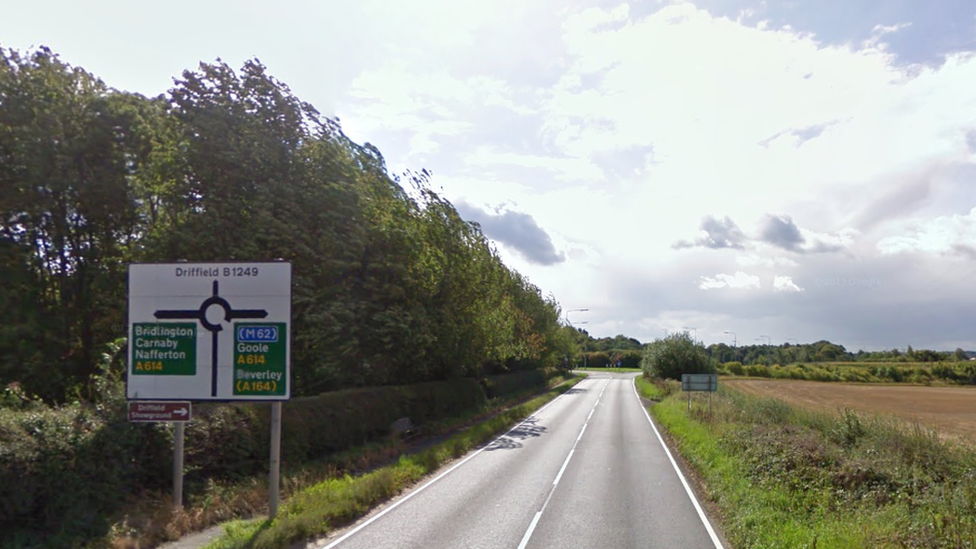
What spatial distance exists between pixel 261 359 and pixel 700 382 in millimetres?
26374

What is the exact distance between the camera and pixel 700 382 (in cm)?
3384

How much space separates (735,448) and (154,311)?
15.8 metres

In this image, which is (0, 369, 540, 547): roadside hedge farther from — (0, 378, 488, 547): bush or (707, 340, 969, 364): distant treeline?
(707, 340, 969, 364): distant treeline

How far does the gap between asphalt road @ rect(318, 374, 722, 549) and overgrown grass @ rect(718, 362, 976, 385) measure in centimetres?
8965

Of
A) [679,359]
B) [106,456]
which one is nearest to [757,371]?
[679,359]

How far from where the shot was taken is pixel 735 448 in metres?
19.4

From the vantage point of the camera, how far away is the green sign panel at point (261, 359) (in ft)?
40.9

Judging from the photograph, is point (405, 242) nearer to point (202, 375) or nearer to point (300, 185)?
point (300, 185)

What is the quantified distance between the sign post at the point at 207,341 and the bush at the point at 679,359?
59.6 meters

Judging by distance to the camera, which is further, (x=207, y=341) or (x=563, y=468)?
(x=563, y=468)

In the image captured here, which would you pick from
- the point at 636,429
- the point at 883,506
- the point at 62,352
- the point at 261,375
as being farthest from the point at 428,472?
the point at 636,429

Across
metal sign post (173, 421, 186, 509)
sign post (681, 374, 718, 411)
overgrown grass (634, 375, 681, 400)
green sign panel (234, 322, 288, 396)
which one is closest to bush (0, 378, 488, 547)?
metal sign post (173, 421, 186, 509)

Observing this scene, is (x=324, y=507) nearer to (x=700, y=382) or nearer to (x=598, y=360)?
(x=700, y=382)

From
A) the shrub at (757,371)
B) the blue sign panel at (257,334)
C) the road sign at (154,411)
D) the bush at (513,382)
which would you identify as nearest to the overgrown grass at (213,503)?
the road sign at (154,411)
